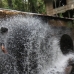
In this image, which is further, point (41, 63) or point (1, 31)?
point (41, 63)

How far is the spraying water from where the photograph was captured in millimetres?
6870

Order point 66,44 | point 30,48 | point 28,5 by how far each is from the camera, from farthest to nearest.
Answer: point 28,5
point 66,44
point 30,48

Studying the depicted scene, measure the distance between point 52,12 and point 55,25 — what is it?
6.89 meters

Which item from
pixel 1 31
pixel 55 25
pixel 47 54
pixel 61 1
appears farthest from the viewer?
pixel 61 1

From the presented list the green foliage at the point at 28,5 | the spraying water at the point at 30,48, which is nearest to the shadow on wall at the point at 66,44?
the spraying water at the point at 30,48

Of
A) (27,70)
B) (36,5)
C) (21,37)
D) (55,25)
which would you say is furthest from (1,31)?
(36,5)

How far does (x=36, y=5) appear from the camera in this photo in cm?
1766

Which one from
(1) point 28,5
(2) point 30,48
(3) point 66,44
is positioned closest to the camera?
(2) point 30,48

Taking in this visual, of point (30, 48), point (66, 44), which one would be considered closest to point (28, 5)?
point (66, 44)

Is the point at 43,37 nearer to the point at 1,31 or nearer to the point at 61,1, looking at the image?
the point at 1,31

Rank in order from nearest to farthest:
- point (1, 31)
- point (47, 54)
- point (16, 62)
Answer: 1. point (1, 31)
2. point (16, 62)
3. point (47, 54)

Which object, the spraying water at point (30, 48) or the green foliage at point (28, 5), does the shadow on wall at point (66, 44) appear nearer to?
the spraying water at point (30, 48)

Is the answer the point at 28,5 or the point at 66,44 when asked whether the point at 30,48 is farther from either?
the point at 28,5

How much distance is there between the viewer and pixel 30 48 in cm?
760
